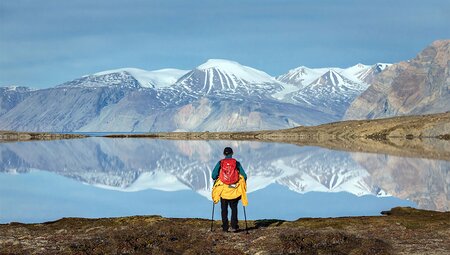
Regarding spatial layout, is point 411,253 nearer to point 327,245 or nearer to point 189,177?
point 327,245

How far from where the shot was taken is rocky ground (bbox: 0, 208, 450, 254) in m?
24.3

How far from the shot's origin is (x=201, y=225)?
33531mm

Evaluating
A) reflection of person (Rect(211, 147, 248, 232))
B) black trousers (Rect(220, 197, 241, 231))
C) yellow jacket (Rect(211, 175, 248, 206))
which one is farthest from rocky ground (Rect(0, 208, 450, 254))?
yellow jacket (Rect(211, 175, 248, 206))

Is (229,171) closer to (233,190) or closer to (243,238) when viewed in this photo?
(233,190)

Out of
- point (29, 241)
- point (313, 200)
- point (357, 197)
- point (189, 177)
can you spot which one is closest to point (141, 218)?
point (29, 241)

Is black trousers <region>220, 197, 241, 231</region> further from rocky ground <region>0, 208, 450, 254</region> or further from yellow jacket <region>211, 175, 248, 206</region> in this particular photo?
rocky ground <region>0, 208, 450, 254</region>

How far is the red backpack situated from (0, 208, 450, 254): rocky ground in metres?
2.61

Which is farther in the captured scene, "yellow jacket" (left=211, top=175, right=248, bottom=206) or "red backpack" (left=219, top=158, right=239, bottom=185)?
"yellow jacket" (left=211, top=175, right=248, bottom=206)

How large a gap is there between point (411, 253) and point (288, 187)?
206ft

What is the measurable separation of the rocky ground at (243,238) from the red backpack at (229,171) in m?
2.61

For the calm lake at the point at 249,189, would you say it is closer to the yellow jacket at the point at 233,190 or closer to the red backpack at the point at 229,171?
the yellow jacket at the point at 233,190

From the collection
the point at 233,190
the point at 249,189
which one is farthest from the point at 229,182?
the point at 249,189

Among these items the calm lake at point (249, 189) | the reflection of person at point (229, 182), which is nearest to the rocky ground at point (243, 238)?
the reflection of person at point (229, 182)

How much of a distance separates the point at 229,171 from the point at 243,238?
Answer: 324cm
